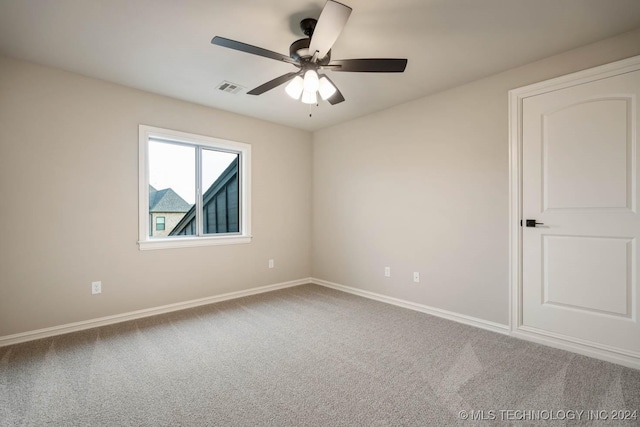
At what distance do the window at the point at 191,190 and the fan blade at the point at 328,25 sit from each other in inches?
91.0

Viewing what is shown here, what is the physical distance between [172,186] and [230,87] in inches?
55.3

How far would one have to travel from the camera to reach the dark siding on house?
3981mm

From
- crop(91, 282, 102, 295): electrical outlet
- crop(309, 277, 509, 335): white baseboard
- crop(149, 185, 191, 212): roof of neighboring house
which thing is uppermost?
crop(149, 185, 191, 212): roof of neighboring house

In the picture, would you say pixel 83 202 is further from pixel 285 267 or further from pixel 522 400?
pixel 522 400

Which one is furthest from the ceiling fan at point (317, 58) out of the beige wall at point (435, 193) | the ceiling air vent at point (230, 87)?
the beige wall at point (435, 193)

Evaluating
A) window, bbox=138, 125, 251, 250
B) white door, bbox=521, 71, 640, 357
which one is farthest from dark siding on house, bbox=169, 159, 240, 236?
white door, bbox=521, 71, 640, 357

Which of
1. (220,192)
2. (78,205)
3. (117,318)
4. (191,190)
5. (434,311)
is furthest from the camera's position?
(220,192)

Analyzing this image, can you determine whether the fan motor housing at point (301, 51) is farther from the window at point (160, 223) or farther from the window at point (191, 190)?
the window at point (160, 223)

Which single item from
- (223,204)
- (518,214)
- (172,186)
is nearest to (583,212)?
(518,214)

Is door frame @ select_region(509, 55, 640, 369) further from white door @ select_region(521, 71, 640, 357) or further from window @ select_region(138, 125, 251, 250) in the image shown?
window @ select_region(138, 125, 251, 250)

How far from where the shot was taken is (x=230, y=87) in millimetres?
3156

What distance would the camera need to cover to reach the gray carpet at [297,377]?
5.51ft

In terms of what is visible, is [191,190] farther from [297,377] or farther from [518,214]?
[518,214]

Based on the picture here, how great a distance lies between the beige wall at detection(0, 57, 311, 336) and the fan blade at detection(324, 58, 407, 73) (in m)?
2.31
